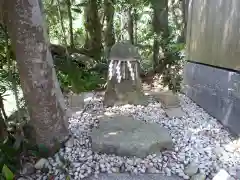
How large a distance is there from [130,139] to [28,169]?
0.83 meters

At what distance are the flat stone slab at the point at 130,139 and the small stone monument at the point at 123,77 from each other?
840 millimetres

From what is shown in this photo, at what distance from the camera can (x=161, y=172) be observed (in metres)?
1.84

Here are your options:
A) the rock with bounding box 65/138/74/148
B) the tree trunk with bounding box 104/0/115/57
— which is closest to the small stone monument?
the rock with bounding box 65/138/74/148

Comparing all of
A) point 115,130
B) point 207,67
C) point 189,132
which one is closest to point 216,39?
point 207,67

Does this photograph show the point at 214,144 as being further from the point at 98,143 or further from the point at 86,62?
the point at 86,62

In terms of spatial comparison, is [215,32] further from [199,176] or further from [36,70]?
[36,70]

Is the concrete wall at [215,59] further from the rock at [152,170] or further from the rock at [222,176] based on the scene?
the rock at [152,170]

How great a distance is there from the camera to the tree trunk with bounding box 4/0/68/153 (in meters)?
1.67

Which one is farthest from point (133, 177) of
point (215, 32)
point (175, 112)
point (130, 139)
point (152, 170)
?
point (215, 32)

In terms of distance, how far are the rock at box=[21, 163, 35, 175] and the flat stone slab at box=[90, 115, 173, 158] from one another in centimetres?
49

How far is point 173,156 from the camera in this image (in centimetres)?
199

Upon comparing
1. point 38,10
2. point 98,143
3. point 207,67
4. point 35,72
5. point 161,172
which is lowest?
point 161,172

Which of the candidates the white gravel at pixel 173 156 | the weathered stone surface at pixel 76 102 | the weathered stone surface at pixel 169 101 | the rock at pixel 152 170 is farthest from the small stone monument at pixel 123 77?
the rock at pixel 152 170

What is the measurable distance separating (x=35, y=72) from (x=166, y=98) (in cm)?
192
